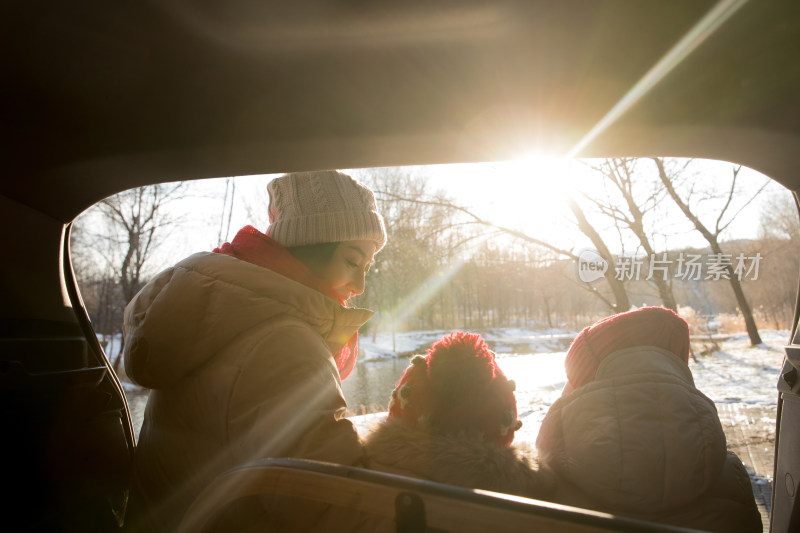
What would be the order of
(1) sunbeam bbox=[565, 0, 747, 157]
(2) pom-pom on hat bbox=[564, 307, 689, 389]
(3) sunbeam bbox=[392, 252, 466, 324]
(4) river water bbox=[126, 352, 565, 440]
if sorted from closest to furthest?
1. (1) sunbeam bbox=[565, 0, 747, 157]
2. (2) pom-pom on hat bbox=[564, 307, 689, 389]
3. (4) river water bbox=[126, 352, 565, 440]
4. (3) sunbeam bbox=[392, 252, 466, 324]

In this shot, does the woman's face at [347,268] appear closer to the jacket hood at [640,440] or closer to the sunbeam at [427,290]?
the sunbeam at [427,290]

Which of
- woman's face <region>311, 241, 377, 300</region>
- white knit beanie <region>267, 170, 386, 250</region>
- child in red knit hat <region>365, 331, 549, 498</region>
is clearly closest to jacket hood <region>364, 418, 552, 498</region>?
child in red knit hat <region>365, 331, 549, 498</region>

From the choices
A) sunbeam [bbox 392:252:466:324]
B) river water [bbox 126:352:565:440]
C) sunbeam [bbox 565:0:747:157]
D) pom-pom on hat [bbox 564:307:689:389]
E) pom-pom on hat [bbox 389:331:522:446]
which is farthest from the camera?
sunbeam [bbox 392:252:466:324]

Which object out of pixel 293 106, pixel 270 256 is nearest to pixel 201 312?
pixel 270 256

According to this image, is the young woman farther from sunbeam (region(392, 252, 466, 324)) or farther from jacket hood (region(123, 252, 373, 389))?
sunbeam (region(392, 252, 466, 324))

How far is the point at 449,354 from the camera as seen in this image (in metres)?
1.15

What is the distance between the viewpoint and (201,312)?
1.14 m

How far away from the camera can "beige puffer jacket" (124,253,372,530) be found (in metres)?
1.00

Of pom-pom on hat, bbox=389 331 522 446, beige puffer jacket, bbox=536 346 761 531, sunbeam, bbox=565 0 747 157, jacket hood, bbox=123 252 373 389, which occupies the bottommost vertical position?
beige puffer jacket, bbox=536 346 761 531

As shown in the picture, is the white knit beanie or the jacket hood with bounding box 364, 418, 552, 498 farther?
the white knit beanie

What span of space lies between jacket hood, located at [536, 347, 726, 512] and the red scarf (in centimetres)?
75

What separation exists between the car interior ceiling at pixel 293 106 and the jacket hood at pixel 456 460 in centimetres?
82

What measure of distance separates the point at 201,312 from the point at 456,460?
719mm

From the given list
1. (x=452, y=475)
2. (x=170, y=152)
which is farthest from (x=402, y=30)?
(x=452, y=475)
